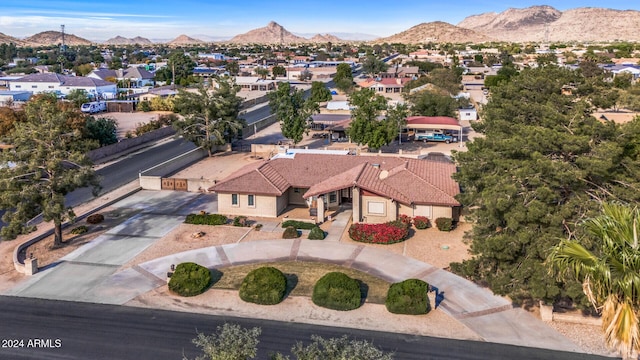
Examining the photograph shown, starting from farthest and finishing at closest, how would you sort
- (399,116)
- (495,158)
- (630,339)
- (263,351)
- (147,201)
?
(399,116), (147,201), (495,158), (263,351), (630,339)

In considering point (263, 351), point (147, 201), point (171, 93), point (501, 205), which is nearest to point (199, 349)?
point (263, 351)

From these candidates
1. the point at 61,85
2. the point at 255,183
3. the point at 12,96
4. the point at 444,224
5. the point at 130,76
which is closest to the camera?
the point at 444,224

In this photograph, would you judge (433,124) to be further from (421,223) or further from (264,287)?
(264,287)

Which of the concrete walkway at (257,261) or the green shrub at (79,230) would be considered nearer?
the concrete walkway at (257,261)

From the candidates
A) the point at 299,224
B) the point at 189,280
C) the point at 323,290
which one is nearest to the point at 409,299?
the point at 323,290

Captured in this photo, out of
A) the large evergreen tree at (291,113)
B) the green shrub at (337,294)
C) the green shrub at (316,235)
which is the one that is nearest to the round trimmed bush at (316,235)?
the green shrub at (316,235)

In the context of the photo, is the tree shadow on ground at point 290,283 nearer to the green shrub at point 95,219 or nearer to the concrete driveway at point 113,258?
the concrete driveway at point 113,258

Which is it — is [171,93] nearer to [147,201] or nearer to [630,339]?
[147,201]
